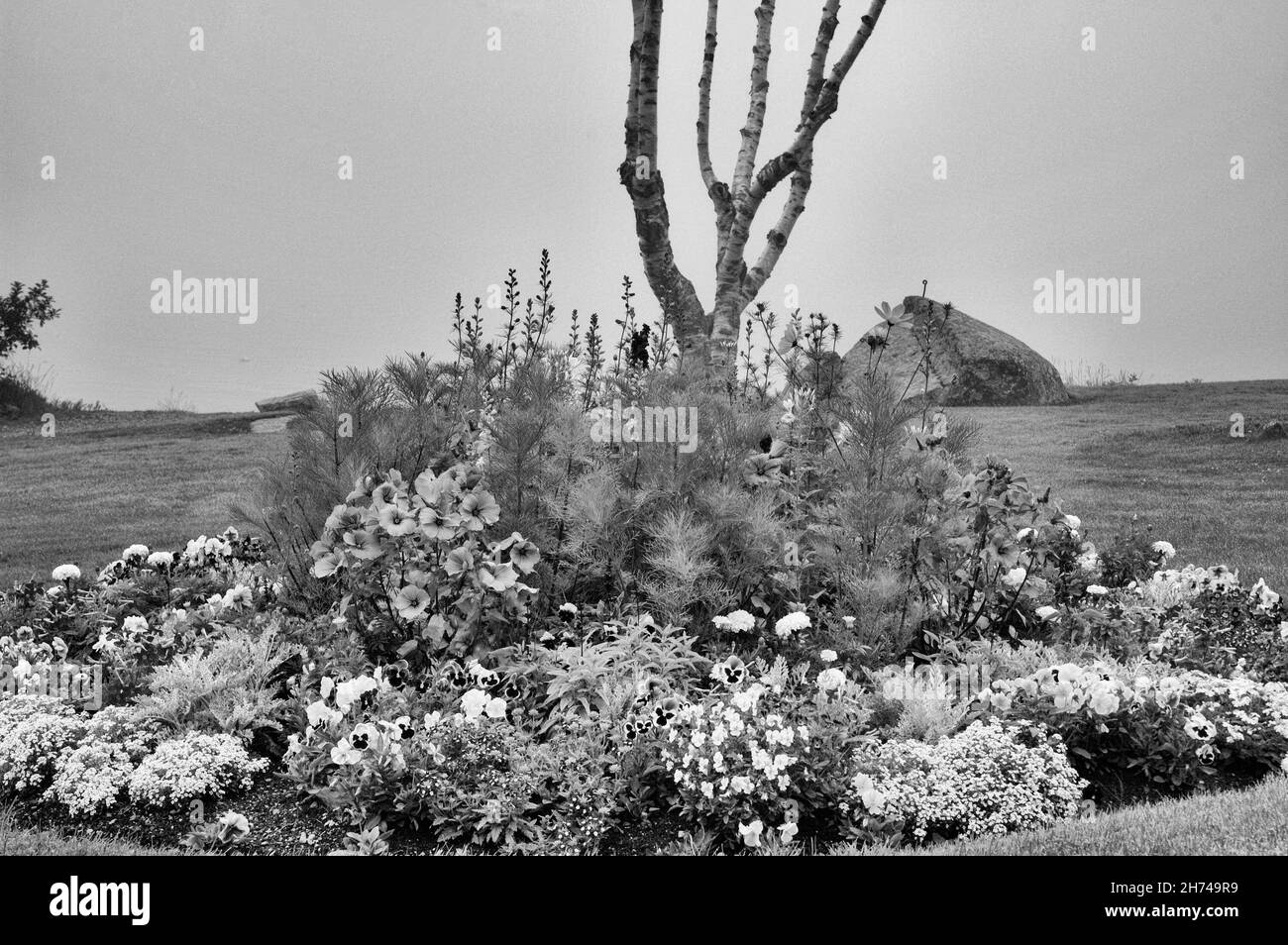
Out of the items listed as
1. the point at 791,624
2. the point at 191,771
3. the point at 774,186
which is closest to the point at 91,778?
the point at 191,771

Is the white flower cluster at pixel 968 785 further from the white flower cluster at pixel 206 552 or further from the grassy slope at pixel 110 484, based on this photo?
the grassy slope at pixel 110 484

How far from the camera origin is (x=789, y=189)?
9.51m

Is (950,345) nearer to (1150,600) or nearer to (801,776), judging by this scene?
(1150,600)

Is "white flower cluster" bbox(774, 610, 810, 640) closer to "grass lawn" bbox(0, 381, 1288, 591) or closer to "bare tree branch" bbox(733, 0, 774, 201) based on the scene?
"grass lawn" bbox(0, 381, 1288, 591)

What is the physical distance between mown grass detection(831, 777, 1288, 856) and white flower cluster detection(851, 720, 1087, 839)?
0.10 meters

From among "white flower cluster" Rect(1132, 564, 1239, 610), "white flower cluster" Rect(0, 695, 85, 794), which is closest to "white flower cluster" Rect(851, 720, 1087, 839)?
"white flower cluster" Rect(1132, 564, 1239, 610)

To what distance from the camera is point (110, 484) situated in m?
12.0

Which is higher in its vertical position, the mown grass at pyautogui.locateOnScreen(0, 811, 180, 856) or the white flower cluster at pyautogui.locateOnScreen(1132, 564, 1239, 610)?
the white flower cluster at pyautogui.locateOnScreen(1132, 564, 1239, 610)

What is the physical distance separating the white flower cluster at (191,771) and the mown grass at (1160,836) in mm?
2454

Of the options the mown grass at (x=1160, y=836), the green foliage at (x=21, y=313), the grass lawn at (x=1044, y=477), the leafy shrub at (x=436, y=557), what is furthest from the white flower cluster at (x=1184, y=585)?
the green foliage at (x=21, y=313)

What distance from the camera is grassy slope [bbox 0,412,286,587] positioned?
973 cm

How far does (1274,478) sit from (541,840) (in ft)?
31.8

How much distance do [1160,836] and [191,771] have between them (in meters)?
3.76

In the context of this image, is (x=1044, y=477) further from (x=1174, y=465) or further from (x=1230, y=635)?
(x=1230, y=635)
